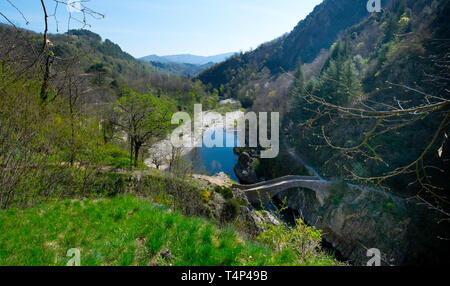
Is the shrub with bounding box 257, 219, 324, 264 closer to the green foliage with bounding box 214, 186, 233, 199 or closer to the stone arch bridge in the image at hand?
the green foliage with bounding box 214, 186, 233, 199

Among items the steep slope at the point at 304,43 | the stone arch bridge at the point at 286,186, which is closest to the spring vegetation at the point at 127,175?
the stone arch bridge at the point at 286,186

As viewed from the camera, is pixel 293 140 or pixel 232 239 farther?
pixel 293 140

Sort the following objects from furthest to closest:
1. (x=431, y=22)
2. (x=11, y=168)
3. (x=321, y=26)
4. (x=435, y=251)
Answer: (x=321, y=26) → (x=431, y=22) → (x=435, y=251) → (x=11, y=168)

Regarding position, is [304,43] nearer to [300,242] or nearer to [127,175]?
[127,175]

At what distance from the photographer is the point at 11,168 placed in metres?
4.81

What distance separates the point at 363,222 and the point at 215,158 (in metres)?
23.1

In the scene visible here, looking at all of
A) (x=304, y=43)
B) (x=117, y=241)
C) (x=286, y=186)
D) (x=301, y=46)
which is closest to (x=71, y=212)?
(x=117, y=241)

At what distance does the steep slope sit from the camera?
86.9 m

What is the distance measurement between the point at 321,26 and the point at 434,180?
329 ft

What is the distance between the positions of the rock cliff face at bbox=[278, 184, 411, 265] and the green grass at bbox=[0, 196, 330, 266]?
43.5ft

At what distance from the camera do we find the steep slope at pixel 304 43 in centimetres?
8688

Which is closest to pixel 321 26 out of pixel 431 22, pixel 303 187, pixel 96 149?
pixel 431 22

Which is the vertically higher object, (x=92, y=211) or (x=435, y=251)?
(x=92, y=211)
